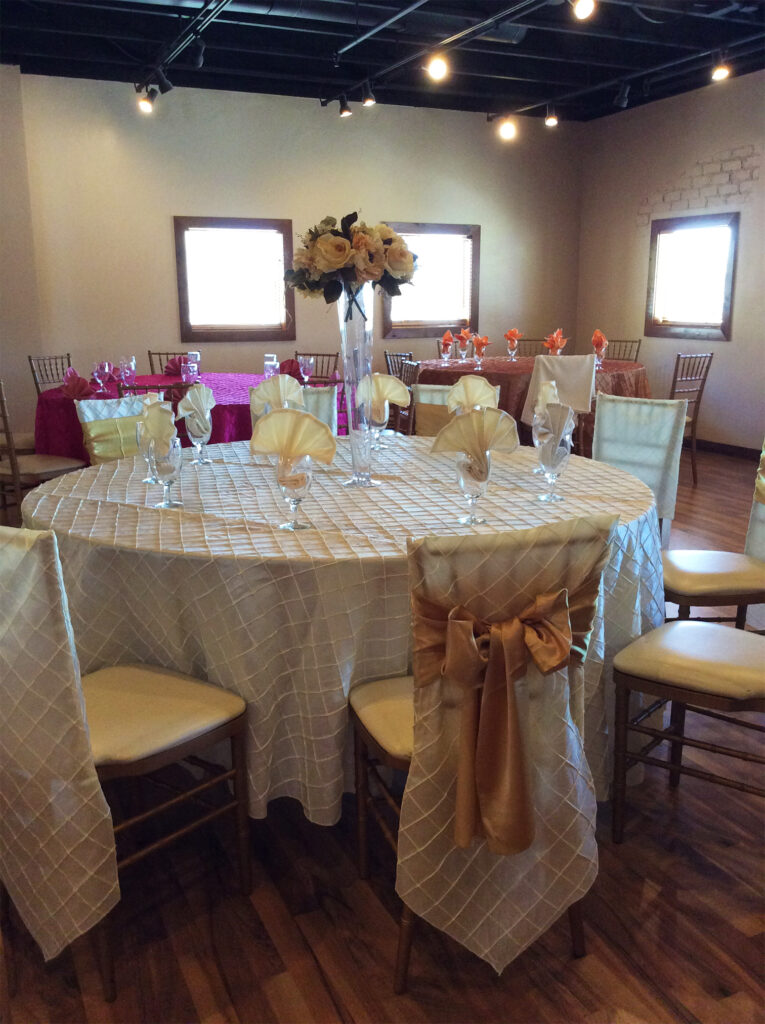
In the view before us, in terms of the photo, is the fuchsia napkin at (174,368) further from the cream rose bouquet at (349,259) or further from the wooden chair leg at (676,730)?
the wooden chair leg at (676,730)

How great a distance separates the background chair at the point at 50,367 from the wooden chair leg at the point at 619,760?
558 centimetres

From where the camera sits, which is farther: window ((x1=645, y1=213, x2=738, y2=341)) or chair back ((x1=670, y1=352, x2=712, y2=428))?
window ((x1=645, y1=213, x2=738, y2=341))

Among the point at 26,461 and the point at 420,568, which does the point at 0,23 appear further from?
the point at 420,568

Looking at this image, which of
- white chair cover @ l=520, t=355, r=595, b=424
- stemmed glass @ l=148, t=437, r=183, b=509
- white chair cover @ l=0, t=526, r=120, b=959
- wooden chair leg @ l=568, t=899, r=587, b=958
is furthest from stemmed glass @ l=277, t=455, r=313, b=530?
white chair cover @ l=520, t=355, r=595, b=424

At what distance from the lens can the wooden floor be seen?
63.3 inches

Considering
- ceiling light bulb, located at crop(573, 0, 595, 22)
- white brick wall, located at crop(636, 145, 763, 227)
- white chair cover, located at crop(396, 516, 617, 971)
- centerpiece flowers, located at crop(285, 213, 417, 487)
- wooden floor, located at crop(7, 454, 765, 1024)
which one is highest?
ceiling light bulb, located at crop(573, 0, 595, 22)

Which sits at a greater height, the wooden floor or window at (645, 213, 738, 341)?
window at (645, 213, 738, 341)

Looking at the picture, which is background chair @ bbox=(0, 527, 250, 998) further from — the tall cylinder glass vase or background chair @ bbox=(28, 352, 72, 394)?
background chair @ bbox=(28, 352, 72, 394)

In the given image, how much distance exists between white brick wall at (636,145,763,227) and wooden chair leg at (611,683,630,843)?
628 cm

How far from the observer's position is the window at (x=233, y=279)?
23.3 feet

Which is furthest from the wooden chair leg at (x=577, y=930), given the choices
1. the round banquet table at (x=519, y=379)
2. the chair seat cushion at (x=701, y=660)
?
the round banquet table at (x=519, y=379)

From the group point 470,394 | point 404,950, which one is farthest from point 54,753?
point 470,394

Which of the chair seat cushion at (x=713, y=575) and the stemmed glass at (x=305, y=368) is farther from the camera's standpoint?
the stemmed glass at (x=305, y=368)

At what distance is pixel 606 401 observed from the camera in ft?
10.6
